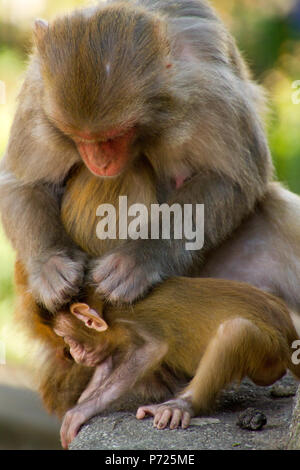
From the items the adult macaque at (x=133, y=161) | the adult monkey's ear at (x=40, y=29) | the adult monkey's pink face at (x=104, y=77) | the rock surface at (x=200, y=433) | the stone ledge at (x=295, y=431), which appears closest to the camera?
the stone ledge at (x=295, y=431)

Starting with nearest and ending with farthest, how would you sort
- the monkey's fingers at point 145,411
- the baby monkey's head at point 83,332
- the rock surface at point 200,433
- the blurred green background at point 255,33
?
the rock surface at point 200,433 < the monkey's fingers at point 145,411 < the baby monkey's head at point 83,332 < the blurred green background at point 255,33

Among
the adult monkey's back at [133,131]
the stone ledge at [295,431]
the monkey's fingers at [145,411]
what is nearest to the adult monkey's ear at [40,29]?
the adult monkey's back at [133,131]

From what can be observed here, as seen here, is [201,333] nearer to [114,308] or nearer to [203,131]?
[114,308]

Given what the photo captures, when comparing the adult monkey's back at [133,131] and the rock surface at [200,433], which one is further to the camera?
the adult monkey's back at [133,131]

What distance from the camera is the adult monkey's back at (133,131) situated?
4.18 meters

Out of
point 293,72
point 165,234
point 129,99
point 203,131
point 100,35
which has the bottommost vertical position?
point 293,72

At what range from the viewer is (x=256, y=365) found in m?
4.23

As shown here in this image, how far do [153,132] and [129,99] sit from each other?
34 centimetres

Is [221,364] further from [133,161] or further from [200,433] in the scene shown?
[133,161]

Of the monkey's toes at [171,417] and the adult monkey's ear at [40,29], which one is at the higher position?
the adult monkey's ear at [40,29]

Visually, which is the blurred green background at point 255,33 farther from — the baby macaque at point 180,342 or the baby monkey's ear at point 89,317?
the baby monkey's ear at point 89,317

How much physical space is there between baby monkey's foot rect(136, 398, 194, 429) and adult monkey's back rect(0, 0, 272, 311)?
68 cm

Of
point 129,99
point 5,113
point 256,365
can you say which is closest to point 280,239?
point 256,365

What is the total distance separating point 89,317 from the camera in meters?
4.56
